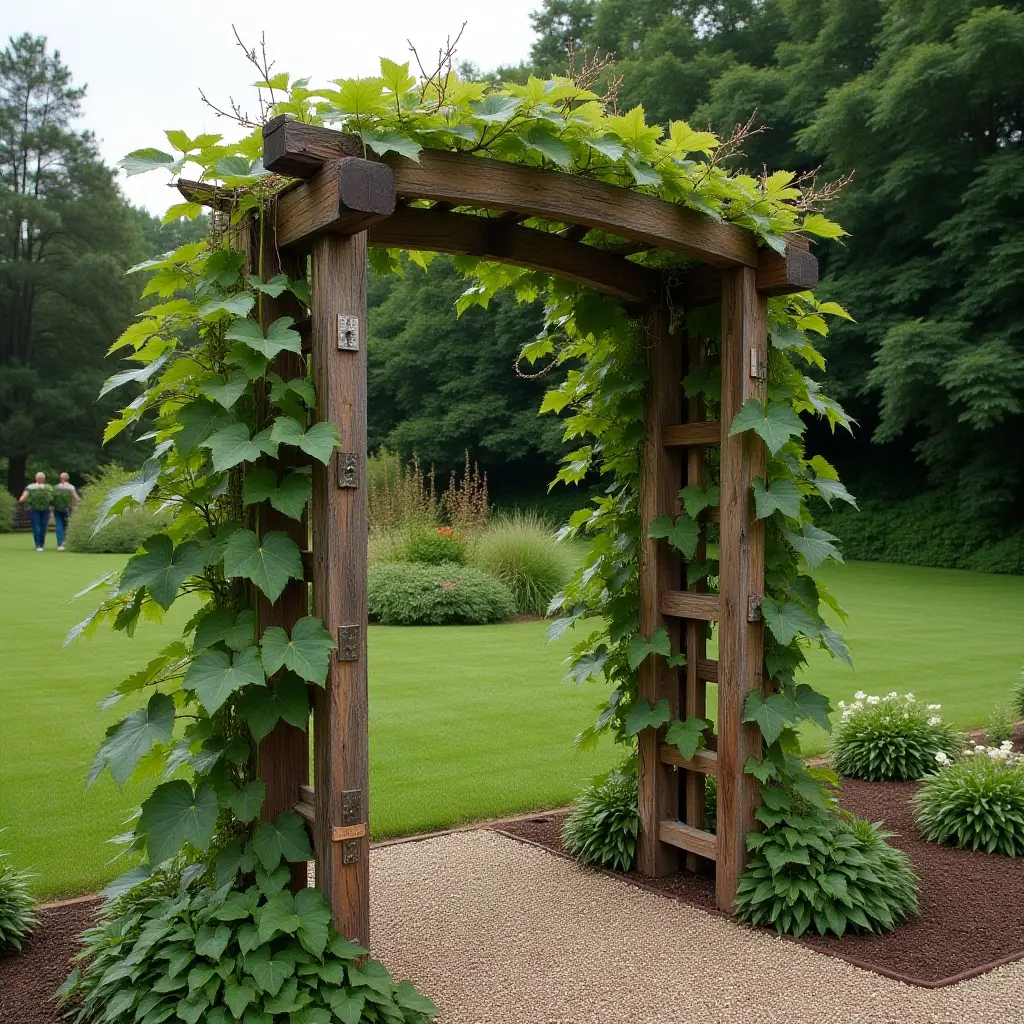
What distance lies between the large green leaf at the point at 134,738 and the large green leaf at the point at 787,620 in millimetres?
2029

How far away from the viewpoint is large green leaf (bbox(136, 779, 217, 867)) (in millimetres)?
2707

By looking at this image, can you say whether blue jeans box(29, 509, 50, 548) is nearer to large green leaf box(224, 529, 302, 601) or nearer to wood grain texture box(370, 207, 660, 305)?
wood grain texture box(370, 207, 660, 305)

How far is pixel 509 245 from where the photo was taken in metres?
3.69

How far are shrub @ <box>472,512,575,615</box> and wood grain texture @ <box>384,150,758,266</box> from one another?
936 cm

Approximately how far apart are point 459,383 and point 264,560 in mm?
29278

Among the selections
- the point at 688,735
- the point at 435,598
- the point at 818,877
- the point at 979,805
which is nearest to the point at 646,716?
the point at 688,735

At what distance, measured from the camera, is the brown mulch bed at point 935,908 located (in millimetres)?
3318

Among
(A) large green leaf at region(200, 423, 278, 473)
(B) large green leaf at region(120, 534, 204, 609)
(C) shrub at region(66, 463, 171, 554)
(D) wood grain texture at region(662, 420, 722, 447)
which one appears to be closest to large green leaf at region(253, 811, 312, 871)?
(B) large green leaf at region(120, 534, 204, 609)

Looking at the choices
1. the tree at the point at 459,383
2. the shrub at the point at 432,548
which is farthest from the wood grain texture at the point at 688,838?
the tree at the point at 459,383

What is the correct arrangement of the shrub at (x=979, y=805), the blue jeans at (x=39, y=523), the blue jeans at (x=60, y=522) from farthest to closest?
the blue jeans at (x=60, y=522), the blue jeans at (x=39, y=523), the shrub at (x=979, y=805)

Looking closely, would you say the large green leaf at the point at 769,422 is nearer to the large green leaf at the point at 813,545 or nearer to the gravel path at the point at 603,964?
the large green leaf at the point at 813,545

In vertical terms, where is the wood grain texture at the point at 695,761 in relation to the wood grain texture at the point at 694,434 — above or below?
below

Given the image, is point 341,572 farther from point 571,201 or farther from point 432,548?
point 432,548

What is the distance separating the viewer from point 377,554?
13.3m
